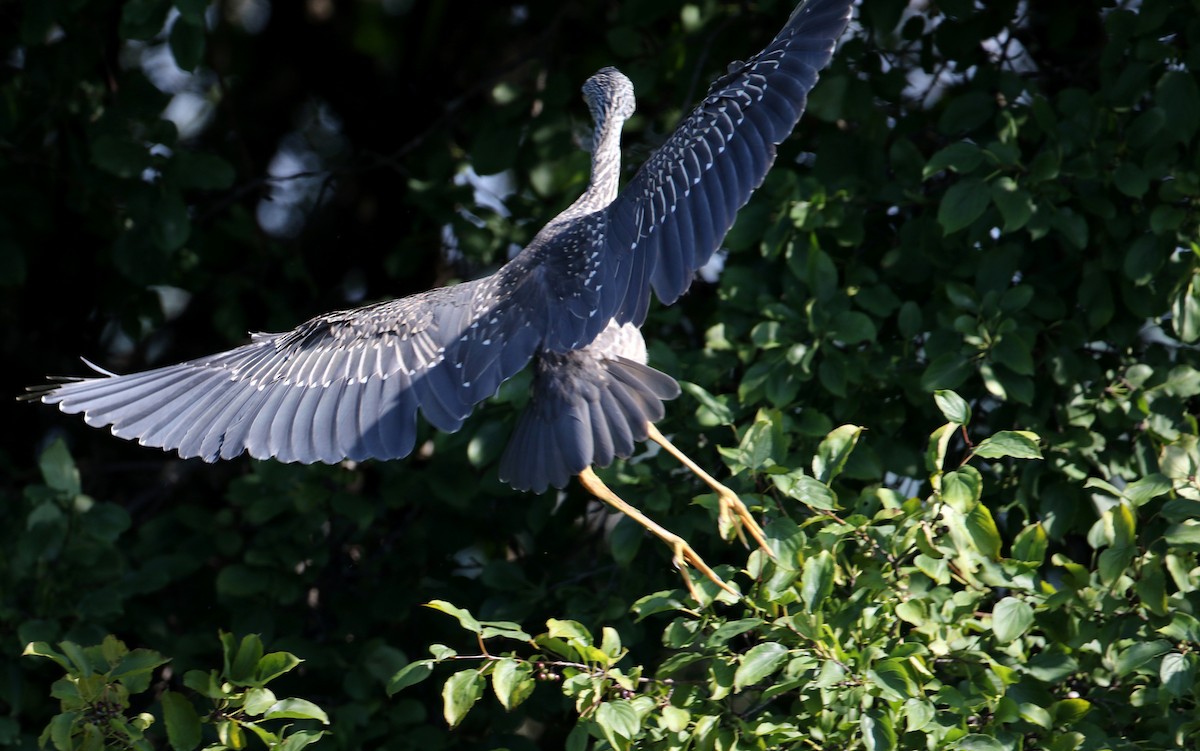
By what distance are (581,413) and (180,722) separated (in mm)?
1003

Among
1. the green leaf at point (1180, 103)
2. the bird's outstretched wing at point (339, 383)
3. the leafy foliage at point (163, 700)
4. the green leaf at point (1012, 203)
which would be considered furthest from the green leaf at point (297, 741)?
the green leaf at point (1180, 103)

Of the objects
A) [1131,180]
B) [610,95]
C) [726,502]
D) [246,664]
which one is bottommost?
[246,664]

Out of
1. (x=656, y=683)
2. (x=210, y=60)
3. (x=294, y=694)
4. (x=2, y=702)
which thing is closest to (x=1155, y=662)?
(x=656, y=683)

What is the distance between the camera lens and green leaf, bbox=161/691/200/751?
221 cm

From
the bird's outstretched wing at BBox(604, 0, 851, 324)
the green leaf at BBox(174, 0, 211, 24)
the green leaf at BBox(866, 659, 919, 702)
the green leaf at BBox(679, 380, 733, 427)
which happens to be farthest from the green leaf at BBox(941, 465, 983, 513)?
the green leaf at BBox(174, 0, 211, 24)

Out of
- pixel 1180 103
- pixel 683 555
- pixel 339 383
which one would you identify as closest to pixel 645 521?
pixel 683 555

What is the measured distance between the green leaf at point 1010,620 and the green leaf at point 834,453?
0.35 m

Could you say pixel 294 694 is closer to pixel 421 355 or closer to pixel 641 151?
pixel 421 355

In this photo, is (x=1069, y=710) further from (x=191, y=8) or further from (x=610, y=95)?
(x=191, y=8)

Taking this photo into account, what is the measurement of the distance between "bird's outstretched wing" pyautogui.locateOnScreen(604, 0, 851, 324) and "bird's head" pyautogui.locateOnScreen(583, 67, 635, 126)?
2.05 feet

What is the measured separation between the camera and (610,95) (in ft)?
11.5

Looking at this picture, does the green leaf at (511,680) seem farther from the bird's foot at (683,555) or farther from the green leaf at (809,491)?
the green leaf at (809,491)

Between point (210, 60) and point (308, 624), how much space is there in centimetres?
202

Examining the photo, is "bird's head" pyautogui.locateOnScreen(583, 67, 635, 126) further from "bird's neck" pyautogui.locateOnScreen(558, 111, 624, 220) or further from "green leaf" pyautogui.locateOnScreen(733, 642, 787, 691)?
"green leaf" pyautogui.locateOnScreen(733, 642, 787, 691)
